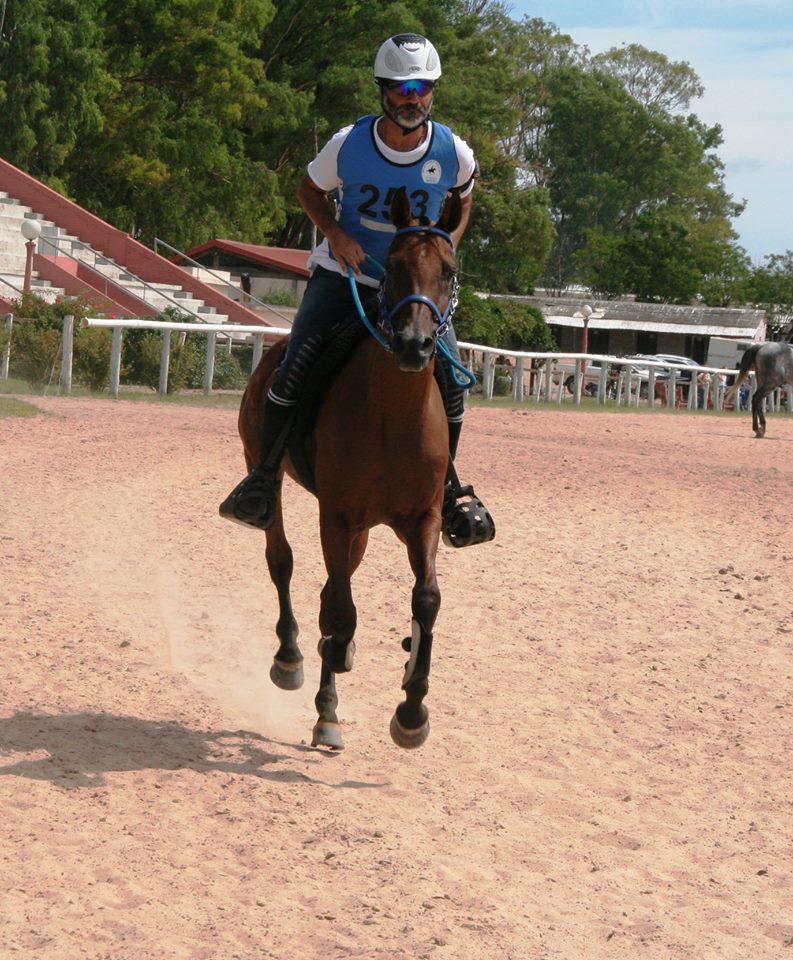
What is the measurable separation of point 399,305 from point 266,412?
166cm

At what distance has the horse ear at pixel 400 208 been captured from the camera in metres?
6.61

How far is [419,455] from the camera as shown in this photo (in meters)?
6.82

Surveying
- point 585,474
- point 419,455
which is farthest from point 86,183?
point 419,455

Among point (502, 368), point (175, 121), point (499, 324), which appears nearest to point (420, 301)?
point (502, 368)

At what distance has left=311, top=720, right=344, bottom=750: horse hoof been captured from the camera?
24.3 ft

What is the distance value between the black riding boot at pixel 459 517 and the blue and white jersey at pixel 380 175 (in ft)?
3.31

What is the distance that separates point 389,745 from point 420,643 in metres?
0.90

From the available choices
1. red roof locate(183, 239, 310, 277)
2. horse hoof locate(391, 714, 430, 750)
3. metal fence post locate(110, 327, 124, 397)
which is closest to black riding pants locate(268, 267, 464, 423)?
horse hoof locate(391, 714, 430, 750)

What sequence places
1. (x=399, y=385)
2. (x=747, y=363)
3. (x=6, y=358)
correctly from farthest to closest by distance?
1. (x=747, y=363)
2. (x=6, y=358)
3. (x=399, y=385)

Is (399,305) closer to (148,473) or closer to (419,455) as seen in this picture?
(419,455)

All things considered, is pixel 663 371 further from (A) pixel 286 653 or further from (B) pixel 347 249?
(B) pixel 347 249

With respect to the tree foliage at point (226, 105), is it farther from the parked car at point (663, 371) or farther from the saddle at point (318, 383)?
Result: the saddle at point (318, 383)

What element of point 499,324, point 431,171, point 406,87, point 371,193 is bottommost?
point 371,193

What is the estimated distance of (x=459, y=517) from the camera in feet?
25.2
